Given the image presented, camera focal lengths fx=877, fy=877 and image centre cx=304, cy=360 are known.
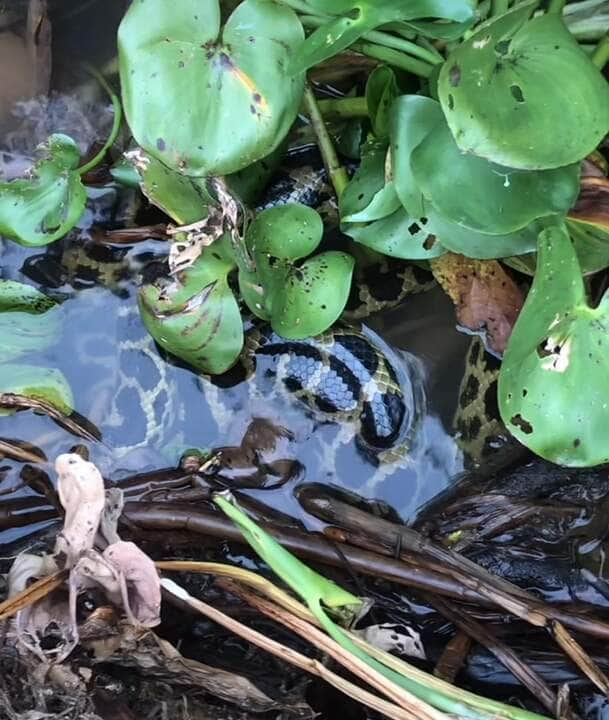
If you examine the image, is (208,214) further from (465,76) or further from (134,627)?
(134,627)

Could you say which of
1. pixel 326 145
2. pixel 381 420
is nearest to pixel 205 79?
pixel 326 145

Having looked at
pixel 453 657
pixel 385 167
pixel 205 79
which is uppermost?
pixel 205 79

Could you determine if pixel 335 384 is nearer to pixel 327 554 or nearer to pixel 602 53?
pixel 327 554

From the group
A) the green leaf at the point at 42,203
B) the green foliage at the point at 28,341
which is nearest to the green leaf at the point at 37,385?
the green foliage at the point at 28,341

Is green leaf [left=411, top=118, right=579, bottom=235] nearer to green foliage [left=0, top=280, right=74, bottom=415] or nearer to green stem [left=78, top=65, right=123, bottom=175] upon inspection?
green stem [left=78, top=65, right=123, bottom=175]

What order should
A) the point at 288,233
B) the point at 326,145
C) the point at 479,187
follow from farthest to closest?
1. the point at 326,145
2. the point at 288,233
3. the point at 479,187

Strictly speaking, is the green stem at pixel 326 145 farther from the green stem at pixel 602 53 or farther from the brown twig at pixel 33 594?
the brown twig at pixel 33 594

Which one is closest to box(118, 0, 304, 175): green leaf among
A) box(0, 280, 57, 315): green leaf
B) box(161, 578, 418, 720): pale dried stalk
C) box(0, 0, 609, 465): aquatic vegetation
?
box(0, 0, 609, 465): aquatic vegetation
